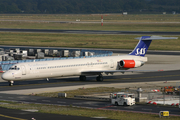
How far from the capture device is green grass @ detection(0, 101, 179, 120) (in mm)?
30203

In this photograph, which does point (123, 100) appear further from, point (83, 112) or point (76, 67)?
point (76, 67)

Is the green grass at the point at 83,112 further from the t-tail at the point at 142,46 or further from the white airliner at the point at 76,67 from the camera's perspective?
the t-tail at the point at 142,46

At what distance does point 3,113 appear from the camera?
31281 millimetres

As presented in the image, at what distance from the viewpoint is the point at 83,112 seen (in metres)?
32.3

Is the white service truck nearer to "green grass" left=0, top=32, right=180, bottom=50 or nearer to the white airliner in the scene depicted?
the white airliner

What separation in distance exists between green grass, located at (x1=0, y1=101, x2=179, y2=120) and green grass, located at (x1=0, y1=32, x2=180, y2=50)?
66996 mm

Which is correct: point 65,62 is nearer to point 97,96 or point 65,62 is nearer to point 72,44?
point 97,96

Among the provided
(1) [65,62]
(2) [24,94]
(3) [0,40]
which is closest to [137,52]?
(1) [65,62]

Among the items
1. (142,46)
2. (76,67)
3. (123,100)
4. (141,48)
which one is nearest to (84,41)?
(142,46)

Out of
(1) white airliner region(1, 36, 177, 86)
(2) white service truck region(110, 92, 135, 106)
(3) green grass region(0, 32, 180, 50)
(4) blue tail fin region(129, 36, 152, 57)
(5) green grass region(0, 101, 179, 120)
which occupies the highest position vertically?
(3) green grass region(0, 32, 180, 50)

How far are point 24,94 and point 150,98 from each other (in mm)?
15311

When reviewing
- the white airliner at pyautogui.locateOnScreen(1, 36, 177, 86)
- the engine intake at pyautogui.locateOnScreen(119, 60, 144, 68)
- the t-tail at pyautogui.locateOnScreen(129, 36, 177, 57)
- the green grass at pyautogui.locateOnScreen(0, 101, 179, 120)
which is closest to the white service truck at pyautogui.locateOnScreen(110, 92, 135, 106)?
the green grass at pyautogui.locateOnScreen(0, 101, 179, 120)

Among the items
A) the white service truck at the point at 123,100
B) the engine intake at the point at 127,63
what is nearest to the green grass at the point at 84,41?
the engine intake at the point at 127,63

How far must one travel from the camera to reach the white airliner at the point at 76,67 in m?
49.2
